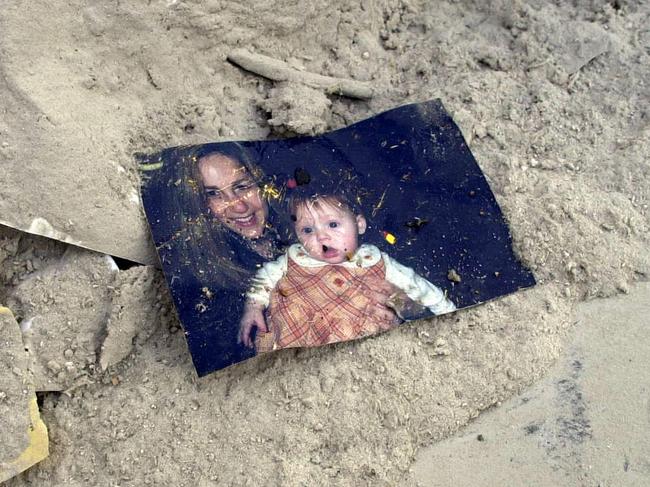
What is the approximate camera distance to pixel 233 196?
2408 mm

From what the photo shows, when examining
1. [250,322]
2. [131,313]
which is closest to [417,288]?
[250,322]

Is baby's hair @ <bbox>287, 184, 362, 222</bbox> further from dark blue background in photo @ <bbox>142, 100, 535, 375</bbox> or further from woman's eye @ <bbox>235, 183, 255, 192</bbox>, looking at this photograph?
woman's eye @ <bbox>235, 183, 255, 192</bbox>

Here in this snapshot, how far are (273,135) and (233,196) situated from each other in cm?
42

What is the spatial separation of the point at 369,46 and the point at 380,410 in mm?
1715

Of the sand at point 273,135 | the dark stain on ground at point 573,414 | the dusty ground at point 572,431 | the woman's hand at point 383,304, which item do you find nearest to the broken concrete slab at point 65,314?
the sand at point 273,135

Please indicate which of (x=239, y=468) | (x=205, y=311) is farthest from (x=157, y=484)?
(x=205, y=311)

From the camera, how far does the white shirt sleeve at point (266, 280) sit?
2199mm

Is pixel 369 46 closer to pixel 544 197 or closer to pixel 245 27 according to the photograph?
pixel 245 27

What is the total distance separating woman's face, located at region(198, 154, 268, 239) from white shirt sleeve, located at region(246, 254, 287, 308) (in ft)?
0.45

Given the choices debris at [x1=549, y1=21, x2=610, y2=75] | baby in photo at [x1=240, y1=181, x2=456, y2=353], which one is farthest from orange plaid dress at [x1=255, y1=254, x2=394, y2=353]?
debris at [x1=549, y1=21, x2=610, y2=75]

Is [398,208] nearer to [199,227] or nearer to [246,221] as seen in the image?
[246,221]

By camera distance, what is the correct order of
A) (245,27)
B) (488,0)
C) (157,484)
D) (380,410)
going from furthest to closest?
(488,0)
(245,27)
(380,410)
(157,484)

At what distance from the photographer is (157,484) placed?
1990 mm

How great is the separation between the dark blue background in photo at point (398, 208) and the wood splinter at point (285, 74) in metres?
0.23
